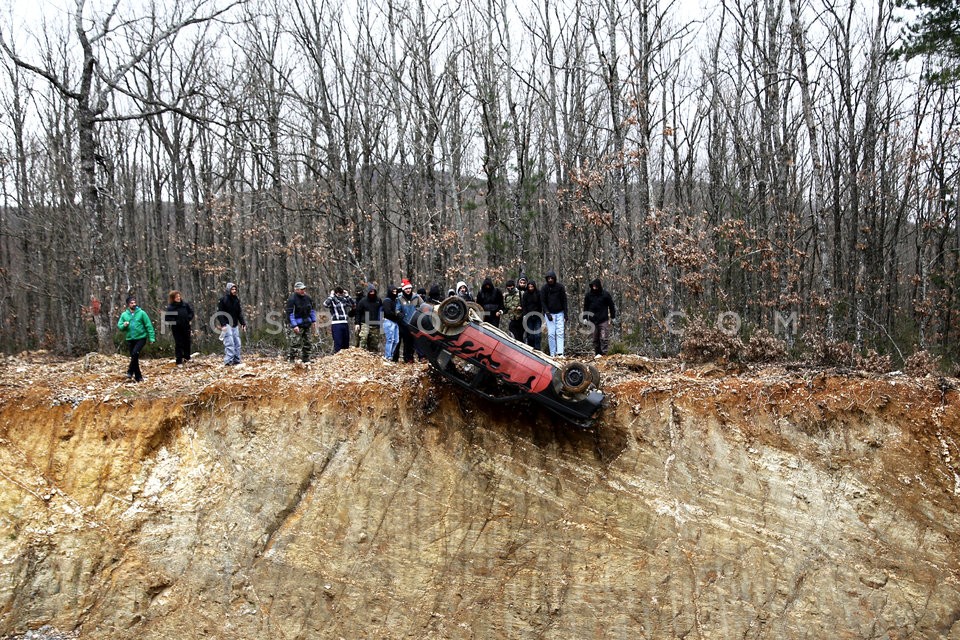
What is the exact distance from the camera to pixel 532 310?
12.1 meters

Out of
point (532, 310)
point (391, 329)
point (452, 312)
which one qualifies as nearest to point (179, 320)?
point (391, 329)

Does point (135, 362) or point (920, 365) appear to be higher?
point (135, 362)

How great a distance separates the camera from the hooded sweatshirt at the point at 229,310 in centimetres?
1152

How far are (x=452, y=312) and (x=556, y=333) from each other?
474 centimetres

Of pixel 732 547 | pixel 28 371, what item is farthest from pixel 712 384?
pixel 28 371

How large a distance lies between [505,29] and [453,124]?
4.00 meters

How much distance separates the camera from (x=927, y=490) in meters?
7.45

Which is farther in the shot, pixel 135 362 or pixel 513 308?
pixel 513 308

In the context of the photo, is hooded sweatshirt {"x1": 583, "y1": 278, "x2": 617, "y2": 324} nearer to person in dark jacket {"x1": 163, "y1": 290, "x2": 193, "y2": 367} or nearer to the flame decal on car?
the flame decal on car

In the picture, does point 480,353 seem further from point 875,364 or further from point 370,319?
point 875,364

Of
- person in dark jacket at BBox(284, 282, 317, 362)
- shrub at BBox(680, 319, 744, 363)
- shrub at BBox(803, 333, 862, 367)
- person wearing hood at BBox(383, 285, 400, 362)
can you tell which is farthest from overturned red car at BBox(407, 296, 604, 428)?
shrub at BBox(803, 333, 862, 367)

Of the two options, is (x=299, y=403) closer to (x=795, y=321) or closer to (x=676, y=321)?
(x=676, y=321)

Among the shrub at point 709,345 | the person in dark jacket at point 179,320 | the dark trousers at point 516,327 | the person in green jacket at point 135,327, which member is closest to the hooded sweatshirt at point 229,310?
the person in dark jacket at point 179,320

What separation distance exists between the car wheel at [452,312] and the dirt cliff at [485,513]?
1.24 meters
